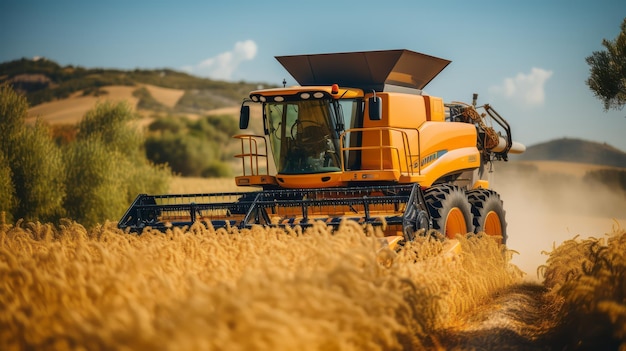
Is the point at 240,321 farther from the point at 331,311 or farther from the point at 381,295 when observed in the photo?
the point at 381,295

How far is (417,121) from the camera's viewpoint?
12.2m

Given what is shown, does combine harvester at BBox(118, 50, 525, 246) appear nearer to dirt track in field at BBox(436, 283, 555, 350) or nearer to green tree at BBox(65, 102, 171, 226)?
dirt track in field at BBox(436, 283, 555, 350)

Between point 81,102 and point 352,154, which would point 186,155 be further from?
point 352,154

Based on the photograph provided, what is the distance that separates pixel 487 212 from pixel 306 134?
125 inches

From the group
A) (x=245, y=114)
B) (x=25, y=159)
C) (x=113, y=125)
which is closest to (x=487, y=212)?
(x=245, y=114)

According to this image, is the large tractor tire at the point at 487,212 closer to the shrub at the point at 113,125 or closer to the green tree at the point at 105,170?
the green tree at the point at 105,170

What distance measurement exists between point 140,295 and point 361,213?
225 inches

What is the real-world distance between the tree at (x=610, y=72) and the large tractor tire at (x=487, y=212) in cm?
583

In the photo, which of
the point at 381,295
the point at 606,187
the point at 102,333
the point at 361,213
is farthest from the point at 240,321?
the point at 606,187

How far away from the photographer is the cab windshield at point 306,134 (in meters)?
11.6

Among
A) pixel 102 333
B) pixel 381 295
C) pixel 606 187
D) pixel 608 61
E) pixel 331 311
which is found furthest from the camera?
pixel 606 187

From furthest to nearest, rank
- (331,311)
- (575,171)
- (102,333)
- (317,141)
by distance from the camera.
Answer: (575,171)
(317,141)
(331,311)
(102,333)

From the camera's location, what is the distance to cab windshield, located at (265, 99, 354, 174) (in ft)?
38.0

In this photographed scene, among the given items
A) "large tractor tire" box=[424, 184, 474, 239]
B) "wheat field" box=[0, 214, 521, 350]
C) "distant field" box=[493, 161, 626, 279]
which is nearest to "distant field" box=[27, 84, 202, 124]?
"distant field" box=[493, 161, 626, 279]
